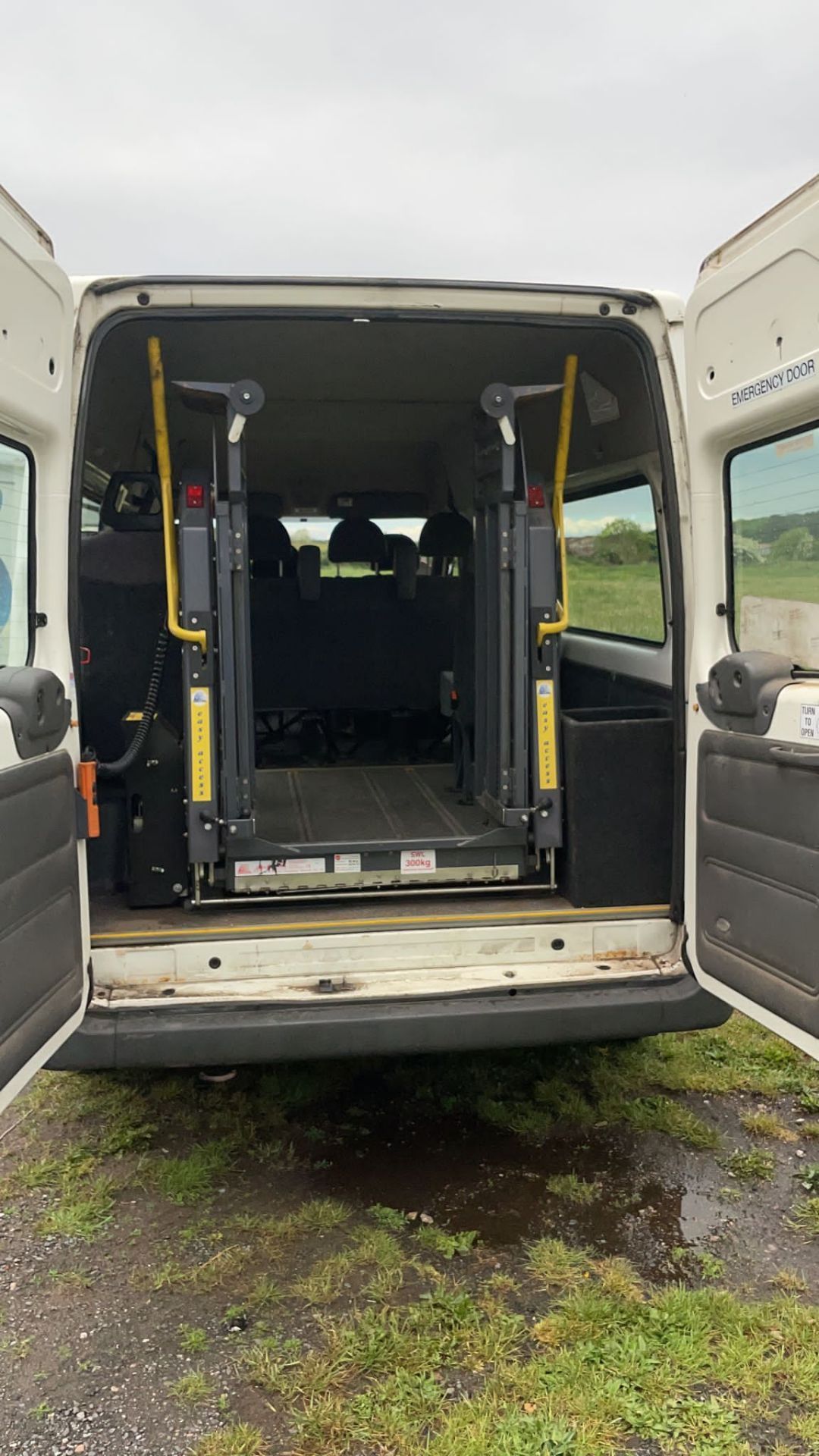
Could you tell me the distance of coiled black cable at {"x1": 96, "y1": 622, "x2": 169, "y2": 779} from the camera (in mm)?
3391

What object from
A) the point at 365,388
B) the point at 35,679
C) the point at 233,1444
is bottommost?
the point at 233,1444

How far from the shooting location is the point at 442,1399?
2.29 metres

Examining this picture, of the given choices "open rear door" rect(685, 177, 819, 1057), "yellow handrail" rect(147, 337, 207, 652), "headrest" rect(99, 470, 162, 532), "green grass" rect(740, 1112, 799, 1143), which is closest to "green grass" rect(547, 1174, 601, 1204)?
"green grass" rect(740, 1112, 799, 1143)

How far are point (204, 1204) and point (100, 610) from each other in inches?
80.7

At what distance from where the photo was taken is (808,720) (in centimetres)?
240

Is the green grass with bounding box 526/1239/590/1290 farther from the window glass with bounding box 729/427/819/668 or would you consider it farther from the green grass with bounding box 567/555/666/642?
the green grass with bounding box 567/555/666/642

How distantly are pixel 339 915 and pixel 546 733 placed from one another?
897 millimetres

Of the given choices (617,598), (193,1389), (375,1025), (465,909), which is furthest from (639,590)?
(193,1389)

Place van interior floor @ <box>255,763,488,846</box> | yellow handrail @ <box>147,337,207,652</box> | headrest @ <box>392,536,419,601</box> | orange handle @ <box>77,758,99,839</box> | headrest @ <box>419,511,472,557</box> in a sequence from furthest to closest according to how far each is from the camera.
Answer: headrest @ <box>392,536,419,601</box> → headrest @ <box>419,511,472,557</box> → van interior floor @ <box>255,763,488,846</box> → yellow handrail @ <box>147,337,207,652</box> → orange handle @ <box>77,758,99,839</box>

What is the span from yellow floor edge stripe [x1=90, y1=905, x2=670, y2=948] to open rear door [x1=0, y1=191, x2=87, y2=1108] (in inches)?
9.8

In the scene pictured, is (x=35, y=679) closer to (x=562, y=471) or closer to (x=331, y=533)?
(x=562, y=471)

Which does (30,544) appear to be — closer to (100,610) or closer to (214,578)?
(214,578)

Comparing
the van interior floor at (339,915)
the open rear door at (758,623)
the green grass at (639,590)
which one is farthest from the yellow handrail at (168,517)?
the green grass at (639,590)

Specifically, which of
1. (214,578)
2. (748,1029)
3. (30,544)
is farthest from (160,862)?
(748,1029)
